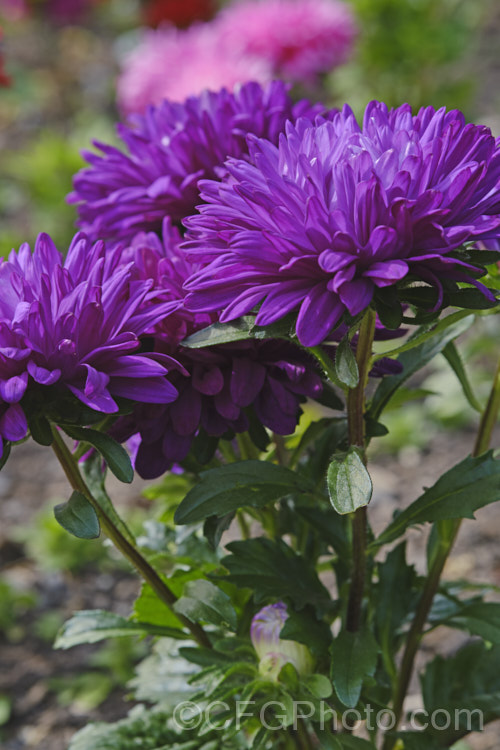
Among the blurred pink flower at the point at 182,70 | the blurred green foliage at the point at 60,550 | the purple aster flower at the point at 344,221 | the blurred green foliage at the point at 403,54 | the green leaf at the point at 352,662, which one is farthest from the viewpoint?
the blurred green foliage at the point at 403,54

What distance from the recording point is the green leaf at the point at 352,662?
969 millimetres

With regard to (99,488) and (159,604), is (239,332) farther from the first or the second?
(159,604)

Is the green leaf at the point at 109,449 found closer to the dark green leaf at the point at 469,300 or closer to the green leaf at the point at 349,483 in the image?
the green leaf at the point at 349,483

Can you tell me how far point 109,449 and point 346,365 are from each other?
240mm

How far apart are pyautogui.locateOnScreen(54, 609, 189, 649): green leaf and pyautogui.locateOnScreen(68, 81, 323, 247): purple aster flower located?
1.61 feet

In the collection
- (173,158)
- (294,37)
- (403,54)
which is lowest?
(173,158)

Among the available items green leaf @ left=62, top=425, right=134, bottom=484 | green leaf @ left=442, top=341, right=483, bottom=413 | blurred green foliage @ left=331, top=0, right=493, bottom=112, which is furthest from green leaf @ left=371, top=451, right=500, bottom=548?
blurred green foliage @ left=331, top=0, right=493, bottom=112

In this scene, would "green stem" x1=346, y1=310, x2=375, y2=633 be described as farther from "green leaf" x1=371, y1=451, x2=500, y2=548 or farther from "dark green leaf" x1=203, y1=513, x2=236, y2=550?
"dark green leaf" x1=203, y1=513, x2=236, y2=550

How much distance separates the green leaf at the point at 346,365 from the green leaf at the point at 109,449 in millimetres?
214

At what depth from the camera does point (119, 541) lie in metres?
0.98

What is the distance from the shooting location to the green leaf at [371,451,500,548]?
98cm

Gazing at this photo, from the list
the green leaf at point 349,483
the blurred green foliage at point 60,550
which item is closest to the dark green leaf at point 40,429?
the green leaf at point 349,483

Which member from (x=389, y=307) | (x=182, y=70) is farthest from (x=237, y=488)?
(x=182, y=70)

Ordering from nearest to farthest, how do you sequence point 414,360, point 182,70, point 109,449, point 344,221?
point 344,221
point 109,449
point 414,360
point 182,70
